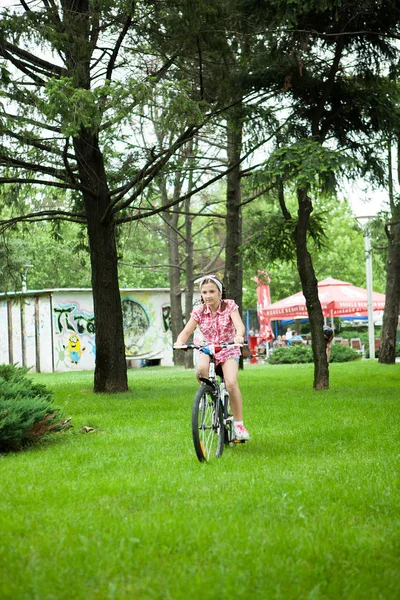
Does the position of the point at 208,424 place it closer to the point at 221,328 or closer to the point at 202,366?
the point at 202,366

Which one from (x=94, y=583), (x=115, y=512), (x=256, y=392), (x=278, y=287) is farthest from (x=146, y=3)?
(x=278, y=287)

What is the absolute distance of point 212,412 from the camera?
7.78 metres

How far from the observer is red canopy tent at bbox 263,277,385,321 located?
3192cm

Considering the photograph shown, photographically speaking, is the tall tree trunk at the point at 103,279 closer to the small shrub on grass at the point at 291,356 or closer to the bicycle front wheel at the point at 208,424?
the bicycle front wheel at the point at 208,424

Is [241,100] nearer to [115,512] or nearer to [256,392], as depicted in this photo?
[256,392]

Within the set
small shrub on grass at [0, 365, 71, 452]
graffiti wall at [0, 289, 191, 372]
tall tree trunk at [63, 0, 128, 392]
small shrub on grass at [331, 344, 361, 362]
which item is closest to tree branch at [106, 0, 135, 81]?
tall tree trunk at [63, 0, 128, 392]

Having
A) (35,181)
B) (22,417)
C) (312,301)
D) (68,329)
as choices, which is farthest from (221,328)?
(68,329)

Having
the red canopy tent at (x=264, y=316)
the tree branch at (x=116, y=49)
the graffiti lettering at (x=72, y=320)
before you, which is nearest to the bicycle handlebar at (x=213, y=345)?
the tree branch at (x=116, y=49)

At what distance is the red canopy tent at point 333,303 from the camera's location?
1257 inches

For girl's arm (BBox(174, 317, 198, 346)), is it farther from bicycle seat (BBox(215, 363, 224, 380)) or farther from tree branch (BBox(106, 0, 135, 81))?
tree branch (BBox(106, 0, 135, 81))

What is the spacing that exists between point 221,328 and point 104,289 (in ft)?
30.4

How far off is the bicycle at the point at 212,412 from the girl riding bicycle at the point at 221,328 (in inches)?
3.4

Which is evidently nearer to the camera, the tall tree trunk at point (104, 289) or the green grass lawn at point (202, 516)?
the green grass lawn at point (202, 516)

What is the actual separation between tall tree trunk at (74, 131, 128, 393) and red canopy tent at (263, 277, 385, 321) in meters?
15.5
